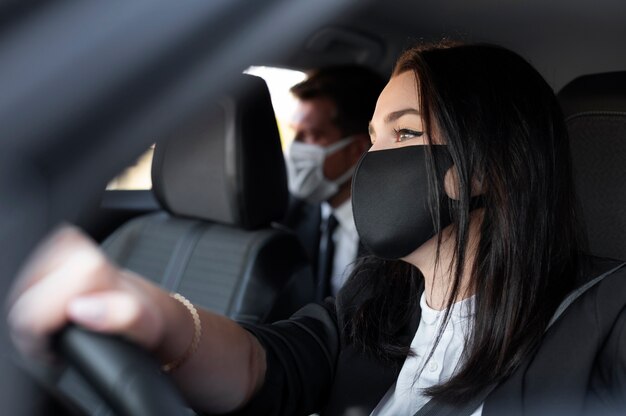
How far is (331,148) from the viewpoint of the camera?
8.73 ft

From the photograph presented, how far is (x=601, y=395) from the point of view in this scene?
43.5 inches

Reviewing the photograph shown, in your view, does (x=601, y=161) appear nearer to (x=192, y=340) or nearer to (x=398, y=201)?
(x=398, y=201)

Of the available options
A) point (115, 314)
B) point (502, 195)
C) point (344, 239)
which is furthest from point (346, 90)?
point (115, 314)

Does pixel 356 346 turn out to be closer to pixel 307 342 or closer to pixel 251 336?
pixel 307 342

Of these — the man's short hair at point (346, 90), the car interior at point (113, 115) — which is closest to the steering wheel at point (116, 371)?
the car interior at point (113, 115)

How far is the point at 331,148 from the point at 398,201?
4.78 ft

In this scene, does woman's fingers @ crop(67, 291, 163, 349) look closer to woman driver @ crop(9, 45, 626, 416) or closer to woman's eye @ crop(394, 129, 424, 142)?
woman driver @ crop(9, 45, 626, 416)

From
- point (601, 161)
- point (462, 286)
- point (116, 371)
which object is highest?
point (116, 371)

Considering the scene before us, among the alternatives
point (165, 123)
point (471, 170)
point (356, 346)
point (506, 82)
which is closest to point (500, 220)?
point (471, 170)

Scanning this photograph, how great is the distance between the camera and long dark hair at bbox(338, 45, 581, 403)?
119 centimetres

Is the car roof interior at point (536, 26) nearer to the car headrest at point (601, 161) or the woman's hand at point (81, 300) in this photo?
the car headrest at point (601, 161)

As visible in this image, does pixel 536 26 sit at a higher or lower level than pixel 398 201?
higher

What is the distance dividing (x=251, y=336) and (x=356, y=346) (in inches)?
9.2

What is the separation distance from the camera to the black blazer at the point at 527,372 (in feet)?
3.62
